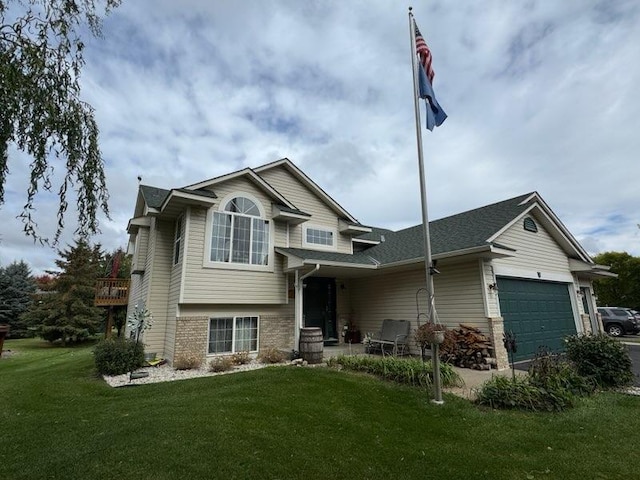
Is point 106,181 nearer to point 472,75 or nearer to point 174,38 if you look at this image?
point 174,38

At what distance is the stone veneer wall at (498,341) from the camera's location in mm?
8836

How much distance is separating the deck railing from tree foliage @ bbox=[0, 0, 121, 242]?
12.4m

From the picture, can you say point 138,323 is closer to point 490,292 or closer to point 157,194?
point 157,194

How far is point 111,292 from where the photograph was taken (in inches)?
567

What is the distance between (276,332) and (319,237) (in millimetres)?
4231

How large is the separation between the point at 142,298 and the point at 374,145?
37.8 feet

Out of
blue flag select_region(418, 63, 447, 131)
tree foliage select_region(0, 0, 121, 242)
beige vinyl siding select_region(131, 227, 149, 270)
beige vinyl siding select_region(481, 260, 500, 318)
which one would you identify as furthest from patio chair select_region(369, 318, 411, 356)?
tree foliage select_region(0, 0, 121, 242)

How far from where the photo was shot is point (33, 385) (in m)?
7.62

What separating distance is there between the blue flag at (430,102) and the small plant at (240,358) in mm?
7736

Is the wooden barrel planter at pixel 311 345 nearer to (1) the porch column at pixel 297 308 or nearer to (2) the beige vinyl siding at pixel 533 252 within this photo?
(1) the porch column at pixel 297 308

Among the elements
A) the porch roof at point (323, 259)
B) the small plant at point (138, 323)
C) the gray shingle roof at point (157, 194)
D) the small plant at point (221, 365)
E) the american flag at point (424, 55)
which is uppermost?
the american flag at point (424, 55)

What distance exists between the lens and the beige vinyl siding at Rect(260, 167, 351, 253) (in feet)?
41.3

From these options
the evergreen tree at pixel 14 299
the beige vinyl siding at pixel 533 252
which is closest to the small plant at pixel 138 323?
the beige vinyl siding at pixel 533 252

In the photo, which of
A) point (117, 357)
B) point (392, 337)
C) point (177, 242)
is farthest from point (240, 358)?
point (392, 337)
